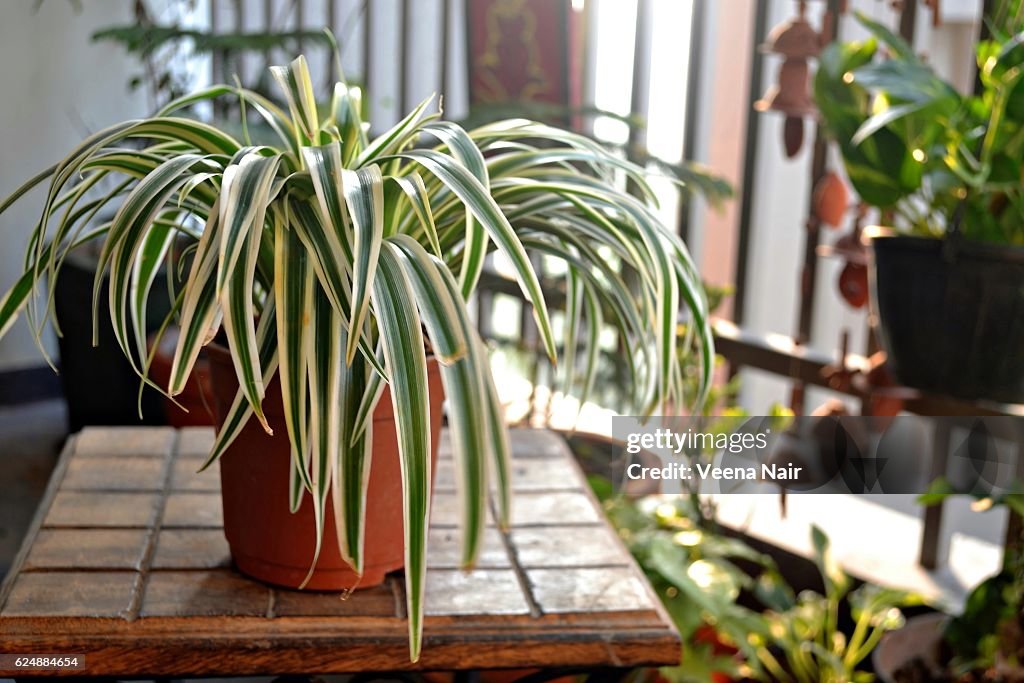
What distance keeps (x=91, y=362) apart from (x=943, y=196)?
1972 millimetres

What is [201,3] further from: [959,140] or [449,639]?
[449,639]

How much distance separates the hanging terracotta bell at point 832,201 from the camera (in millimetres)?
1757

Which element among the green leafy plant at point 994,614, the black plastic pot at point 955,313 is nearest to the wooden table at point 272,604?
the black plastic pot at point 955,313

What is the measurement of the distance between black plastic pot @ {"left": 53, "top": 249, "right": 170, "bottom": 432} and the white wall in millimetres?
719

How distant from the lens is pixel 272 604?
919 mm

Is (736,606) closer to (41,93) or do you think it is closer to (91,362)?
(91,362)

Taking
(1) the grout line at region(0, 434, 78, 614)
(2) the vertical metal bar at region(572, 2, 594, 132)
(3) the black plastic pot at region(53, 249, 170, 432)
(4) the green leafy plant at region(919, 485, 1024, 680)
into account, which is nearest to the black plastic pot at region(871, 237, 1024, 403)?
(4) the green leafy plant at region(919, 485, 1024, 680)

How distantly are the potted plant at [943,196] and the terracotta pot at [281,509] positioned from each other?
2.32 ft

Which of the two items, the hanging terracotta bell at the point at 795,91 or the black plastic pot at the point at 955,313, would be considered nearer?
the black plastic pot at the point at 955,313

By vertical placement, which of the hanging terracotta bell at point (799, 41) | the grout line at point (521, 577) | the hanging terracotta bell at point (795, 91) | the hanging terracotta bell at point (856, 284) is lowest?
the grout line at point (521, 577)

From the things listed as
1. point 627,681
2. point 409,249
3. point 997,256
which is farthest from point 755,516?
point 409,249

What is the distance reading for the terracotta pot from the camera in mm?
924

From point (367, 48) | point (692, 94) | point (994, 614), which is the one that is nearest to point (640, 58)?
point (692, 94)

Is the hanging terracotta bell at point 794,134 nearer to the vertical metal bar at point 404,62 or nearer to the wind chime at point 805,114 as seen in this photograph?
the wind chime at point 805,114
